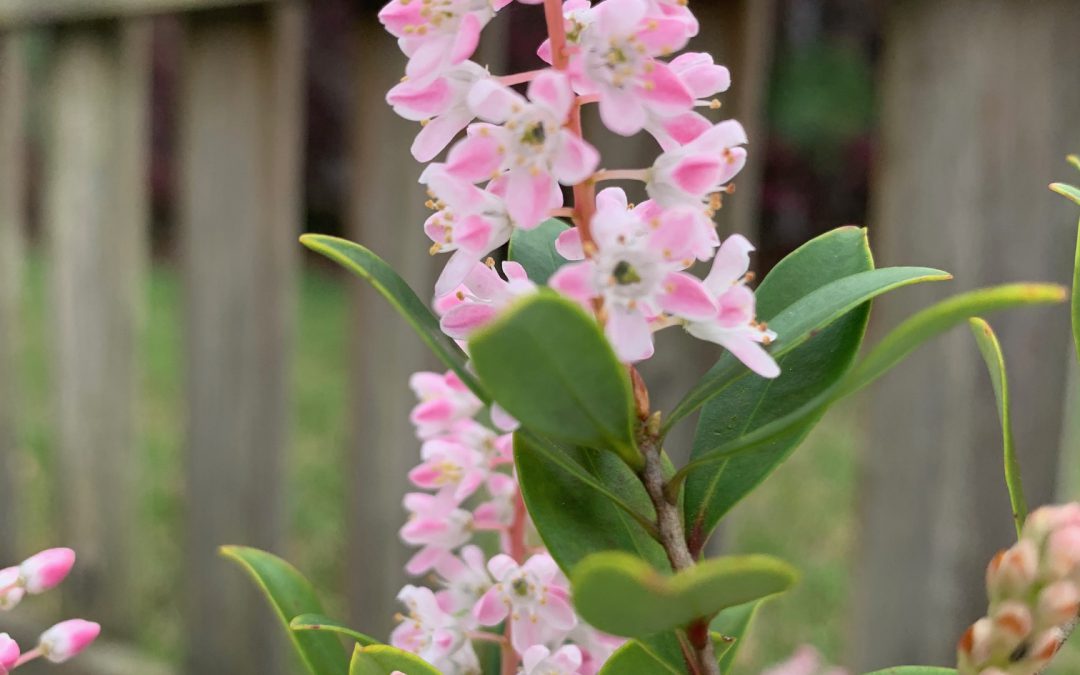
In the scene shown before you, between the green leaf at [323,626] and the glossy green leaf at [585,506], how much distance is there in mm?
87

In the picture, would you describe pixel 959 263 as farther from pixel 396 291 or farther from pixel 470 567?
pixel 396 291

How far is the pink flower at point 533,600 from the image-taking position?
0.41 m

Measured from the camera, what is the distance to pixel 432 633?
46cm

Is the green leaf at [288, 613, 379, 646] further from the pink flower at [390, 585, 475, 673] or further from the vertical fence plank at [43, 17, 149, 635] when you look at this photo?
the vertical fence plank at [43, 17, 149, 635]

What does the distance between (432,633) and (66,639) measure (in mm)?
150

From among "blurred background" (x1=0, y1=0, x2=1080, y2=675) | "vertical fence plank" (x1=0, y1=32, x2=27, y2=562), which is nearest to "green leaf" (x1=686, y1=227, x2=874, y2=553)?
"blurred background" (x1=0, y1=0, x2=1080, y2=675)

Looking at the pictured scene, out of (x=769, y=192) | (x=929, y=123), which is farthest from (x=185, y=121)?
(x=769, y=192)

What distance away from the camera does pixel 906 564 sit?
1061 mm

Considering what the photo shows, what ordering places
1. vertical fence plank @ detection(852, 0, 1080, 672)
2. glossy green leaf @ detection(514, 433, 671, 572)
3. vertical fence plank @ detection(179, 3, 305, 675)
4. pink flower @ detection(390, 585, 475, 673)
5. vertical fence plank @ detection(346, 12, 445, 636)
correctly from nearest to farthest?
glossy green leaf @ detection(514, 433, 671, 572) < pink flower @ detection(390, 585, 475, 673) < vertical fence plank @ detection(852, 0, 1080, 672) < vertical fence plank @ detection(346, 12, 445, 636) < vertical fence plank @ detection(179, 3, 305, 675)

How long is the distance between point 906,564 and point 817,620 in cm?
117

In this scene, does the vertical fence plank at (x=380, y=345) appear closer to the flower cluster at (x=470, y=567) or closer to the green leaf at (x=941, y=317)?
the flower cluster at (x=470, y=567)

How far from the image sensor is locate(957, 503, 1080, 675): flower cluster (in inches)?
10.8

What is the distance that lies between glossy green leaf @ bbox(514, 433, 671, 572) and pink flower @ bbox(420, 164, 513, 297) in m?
0.07

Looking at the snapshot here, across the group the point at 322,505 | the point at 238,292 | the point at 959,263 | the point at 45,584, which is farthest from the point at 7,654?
the point at 322,505
